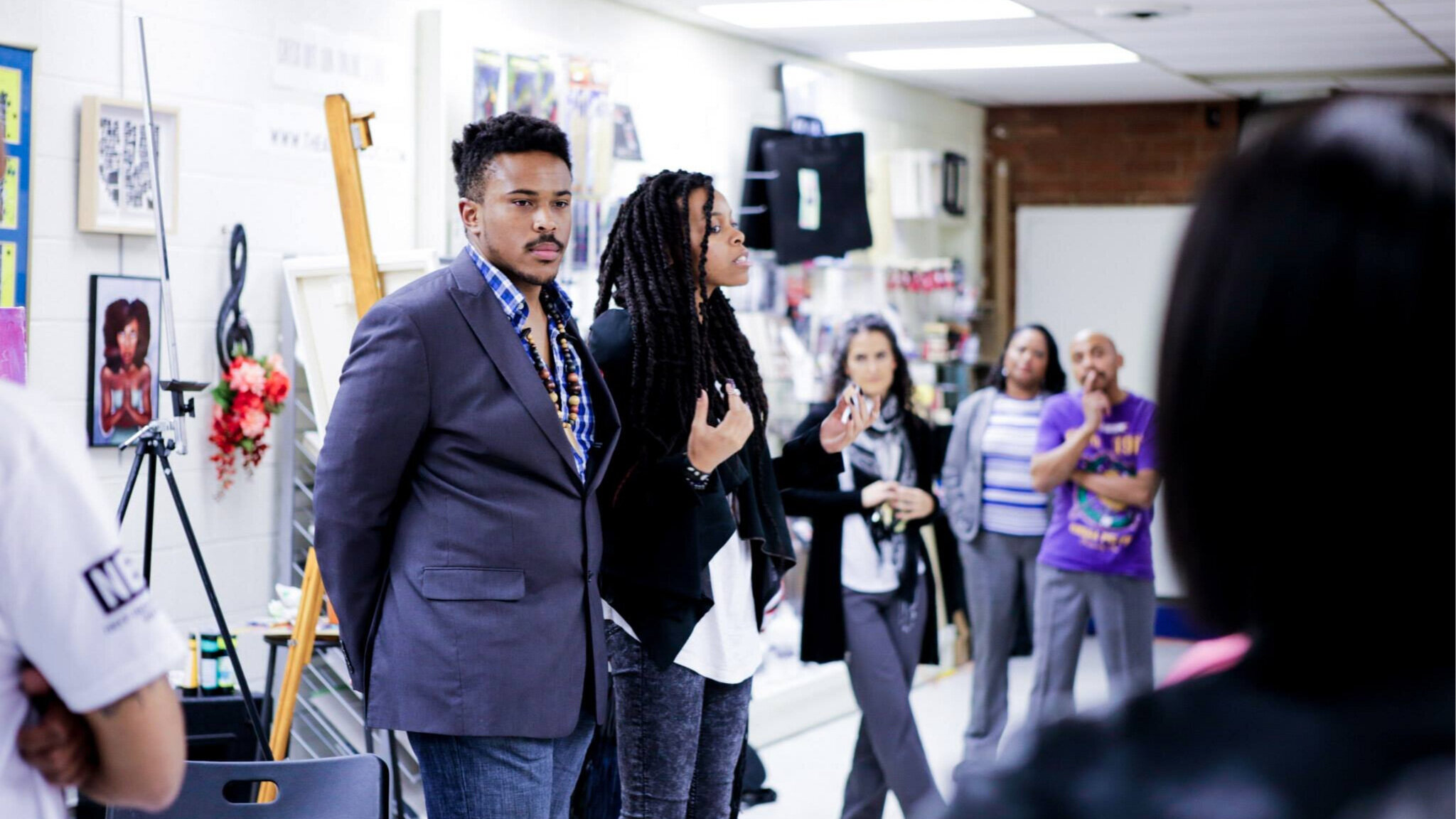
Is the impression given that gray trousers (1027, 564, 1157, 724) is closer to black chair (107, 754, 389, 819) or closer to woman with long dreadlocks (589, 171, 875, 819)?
woman with long dreadlocks (589, 171, 875, 819)

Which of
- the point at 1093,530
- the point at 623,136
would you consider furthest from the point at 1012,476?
the point at 623,136

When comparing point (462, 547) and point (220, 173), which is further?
point (220, 173)

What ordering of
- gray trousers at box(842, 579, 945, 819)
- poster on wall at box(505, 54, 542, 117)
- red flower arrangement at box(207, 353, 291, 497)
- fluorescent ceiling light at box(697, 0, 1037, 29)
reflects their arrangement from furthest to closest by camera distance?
fluorescent ceiling light at box(697, 0, 1037, 29)
poster on wall at box(505, 54, 542, 117)
gray trousers at box(842, 579, 945, 819)
red flower arrangement at box(207, 353, 291, 497)

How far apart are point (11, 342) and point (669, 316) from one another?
1106 millimetres

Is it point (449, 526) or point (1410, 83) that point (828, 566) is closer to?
point (449, 526)

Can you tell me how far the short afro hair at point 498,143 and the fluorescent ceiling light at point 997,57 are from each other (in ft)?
13.6

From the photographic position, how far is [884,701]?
417 centimetres

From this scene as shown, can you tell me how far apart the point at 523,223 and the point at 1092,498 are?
2669 mm

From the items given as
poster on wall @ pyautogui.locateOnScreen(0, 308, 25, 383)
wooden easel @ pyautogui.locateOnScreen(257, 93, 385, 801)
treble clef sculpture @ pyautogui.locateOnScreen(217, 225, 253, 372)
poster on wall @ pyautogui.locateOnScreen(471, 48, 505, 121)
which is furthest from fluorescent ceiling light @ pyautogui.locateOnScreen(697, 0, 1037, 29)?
poster on wall @ pyautogui.locateOnScreen(0, 308, 25, 383)

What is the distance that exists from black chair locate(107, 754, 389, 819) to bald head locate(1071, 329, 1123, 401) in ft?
9.86

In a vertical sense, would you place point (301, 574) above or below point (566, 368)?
below

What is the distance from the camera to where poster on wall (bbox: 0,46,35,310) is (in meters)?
3.40

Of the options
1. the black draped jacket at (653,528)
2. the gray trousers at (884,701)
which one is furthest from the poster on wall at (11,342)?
the gray trousers at (884,701)

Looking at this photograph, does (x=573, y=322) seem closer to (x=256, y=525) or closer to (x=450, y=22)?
(x=256, y=525)
